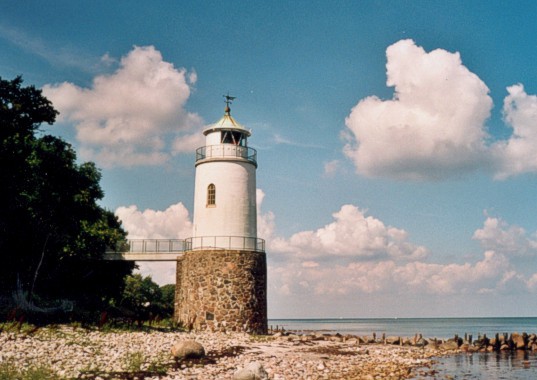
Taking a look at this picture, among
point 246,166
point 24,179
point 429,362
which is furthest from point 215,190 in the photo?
point 429,362

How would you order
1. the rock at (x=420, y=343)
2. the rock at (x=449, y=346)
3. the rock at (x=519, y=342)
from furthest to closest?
the rock at (x=420, y=343) → the rock at (x=519, y=342) → the rock at (x=449, y=346)

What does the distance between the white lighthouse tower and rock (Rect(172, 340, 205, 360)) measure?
10.9m

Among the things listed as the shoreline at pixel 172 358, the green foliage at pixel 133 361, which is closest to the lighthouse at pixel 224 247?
the shoreline at pixel 172 358

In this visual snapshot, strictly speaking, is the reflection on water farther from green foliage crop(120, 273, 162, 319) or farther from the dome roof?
green foliage crop(120, 273, 162, 319)

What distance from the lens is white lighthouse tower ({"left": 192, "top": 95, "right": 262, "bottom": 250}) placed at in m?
32.4

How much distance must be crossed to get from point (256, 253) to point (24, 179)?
13217 mm

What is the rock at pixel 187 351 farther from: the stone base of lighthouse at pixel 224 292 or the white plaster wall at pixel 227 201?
the white plaster wall at pixel 227 201

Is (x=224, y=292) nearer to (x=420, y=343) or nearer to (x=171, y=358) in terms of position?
(x=171, y=358)

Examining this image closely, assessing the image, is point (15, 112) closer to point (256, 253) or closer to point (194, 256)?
point (194, 256)

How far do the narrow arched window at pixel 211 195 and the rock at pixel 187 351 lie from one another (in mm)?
12293

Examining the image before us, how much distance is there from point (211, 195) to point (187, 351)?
1312 centimetres

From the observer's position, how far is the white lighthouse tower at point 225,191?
106ft

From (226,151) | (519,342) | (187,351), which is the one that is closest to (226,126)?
(226,151)

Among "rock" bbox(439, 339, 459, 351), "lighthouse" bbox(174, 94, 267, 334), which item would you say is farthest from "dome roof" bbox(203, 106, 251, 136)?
"rock" bbox(439, 339, 459, 351)
